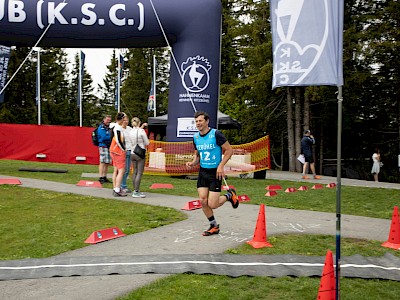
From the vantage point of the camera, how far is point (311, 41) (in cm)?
436

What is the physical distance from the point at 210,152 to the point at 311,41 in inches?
99.8

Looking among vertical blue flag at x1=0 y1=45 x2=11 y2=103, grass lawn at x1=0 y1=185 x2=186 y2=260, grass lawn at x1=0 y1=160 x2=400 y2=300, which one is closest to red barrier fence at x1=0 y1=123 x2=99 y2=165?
vertical blue flag at x1=0 y1=45 x2=11 y2=103

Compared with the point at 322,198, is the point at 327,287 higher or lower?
higher

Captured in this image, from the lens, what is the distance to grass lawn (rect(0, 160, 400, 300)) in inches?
161

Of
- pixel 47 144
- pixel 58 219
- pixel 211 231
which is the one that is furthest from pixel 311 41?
pixel 47 144

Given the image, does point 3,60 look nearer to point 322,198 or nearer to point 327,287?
point 322,198

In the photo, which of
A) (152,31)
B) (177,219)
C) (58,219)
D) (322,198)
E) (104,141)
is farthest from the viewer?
(152,31)

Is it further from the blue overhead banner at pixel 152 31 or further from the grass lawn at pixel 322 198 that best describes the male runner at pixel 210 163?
the blue overhead banner at pixel 152 31

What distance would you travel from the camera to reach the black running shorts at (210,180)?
6.46 meters

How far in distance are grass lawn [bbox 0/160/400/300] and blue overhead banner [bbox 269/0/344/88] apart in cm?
194

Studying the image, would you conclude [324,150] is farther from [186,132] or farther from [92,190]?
[92,190]

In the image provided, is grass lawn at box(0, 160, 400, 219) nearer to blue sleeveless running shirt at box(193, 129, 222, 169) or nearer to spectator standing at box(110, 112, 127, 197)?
spectator standing at box(110, 112, 127, 197)

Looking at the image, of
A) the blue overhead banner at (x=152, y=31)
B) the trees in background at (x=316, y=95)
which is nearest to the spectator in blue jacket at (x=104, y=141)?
the blue overhead banner at (x=152, y=31)

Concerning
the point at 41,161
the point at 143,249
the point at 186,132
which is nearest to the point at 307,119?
the point at 186,132
